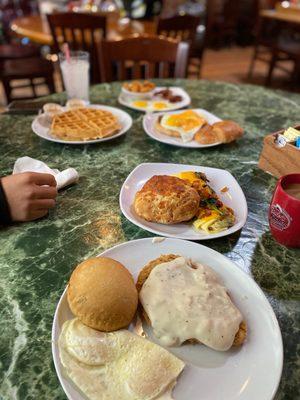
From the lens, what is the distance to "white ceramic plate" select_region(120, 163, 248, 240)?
3.00 ft

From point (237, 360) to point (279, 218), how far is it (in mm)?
412

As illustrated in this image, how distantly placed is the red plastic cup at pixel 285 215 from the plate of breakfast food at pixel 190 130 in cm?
52

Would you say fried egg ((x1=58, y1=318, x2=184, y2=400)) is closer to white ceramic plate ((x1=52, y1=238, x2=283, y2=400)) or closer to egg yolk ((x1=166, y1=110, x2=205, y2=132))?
white ceramic plate ((x1=52, y1=238, x2=283, y2=400))

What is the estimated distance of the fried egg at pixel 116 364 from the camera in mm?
544

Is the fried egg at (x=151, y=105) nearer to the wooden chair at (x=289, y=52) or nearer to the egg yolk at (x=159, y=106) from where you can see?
the egg yolk at (x=159, y=106)

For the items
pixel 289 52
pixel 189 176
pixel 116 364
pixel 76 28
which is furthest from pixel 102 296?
pixel 289 52

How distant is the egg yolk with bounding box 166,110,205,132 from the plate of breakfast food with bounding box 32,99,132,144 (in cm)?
20

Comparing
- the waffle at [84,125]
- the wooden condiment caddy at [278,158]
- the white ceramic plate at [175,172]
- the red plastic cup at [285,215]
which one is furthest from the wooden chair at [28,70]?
the red plastic cup at [285,215]

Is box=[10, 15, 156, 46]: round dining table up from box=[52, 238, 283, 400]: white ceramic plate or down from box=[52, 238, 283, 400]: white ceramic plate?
down

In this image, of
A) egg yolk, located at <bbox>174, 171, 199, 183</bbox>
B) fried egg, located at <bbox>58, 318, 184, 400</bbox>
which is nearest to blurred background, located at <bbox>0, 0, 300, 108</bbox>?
egg yolk, located at <bbox>174, 171, 199, 183</bbox>

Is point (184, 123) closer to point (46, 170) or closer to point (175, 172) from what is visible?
point (175, 172)

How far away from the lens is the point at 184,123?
56.8 inches

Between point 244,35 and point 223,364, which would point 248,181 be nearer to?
point 223,364

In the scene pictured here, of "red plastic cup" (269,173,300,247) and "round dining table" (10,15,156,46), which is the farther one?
"round dining table" (10,15,156,46)
